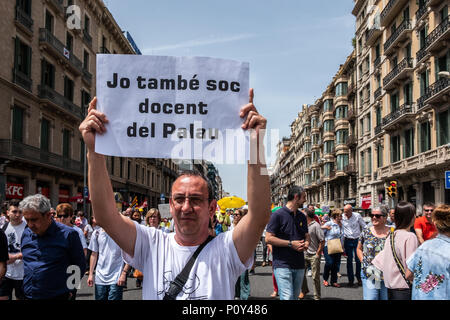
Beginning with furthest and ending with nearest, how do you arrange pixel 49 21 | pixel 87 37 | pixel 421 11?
pixel 87 37 < pixel 421 11 < pixel 49 21

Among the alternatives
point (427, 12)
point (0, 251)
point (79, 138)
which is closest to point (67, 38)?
point (79, 138)

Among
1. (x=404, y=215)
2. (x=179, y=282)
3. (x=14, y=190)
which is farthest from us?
(x=14, y=190)

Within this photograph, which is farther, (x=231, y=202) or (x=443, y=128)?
(x=443, y=128)

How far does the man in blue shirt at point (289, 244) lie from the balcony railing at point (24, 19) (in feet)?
68.4

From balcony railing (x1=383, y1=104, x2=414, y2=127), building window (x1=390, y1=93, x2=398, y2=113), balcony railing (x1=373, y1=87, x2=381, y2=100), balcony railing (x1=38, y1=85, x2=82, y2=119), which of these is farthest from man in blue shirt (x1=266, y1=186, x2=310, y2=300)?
balcony railing (x1=373, y1=87, x2=381, y2=100)

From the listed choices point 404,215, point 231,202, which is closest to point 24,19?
point 231,202

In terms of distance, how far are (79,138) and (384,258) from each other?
2814 centimetres

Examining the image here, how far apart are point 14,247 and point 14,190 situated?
55.3 feet

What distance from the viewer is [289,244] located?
590 centimetres

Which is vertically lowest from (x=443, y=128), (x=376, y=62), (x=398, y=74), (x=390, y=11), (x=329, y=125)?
(x=443, y=128)

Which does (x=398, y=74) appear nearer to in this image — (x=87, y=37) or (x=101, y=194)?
(x=87, y=37)

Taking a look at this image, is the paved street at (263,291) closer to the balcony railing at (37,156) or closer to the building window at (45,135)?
the balcony railing at (37,156)

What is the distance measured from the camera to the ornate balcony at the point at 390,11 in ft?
104

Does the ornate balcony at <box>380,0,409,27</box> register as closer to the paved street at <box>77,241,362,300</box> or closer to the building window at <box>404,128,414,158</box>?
the building window at <box>404,128,414,158</box>
